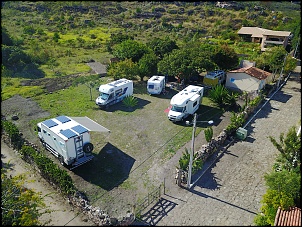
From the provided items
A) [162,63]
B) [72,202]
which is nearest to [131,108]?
[162,63]

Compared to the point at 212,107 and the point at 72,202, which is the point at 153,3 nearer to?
the point at 212,107

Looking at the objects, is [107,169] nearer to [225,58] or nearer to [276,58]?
[225,58]

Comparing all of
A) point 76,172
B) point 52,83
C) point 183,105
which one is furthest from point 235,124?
point 52,83

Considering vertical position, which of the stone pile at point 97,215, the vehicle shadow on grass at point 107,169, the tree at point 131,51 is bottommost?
the vehicle shadow on grass at point 107,169

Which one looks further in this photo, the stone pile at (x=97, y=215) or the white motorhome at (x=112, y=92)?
the white motorhome at (x=112, y=92)

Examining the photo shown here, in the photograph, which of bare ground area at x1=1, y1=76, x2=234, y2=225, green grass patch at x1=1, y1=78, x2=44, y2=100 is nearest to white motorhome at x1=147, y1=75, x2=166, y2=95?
bare ground area at x1=1, y1=76, x2=234, y2=225

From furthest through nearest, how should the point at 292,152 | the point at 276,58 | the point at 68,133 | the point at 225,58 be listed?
the point at 225,58 < the point at 276,58 < the point at 68,133 < the point at 292,152

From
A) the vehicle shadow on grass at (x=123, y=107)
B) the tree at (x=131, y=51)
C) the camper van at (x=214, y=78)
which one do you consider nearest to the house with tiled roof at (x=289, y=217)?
the vehicle shadow on grass at (x=123, y=107)

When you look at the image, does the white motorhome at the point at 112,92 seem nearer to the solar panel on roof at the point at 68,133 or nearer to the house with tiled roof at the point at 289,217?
the solar panel on roof at the point at 68,133
